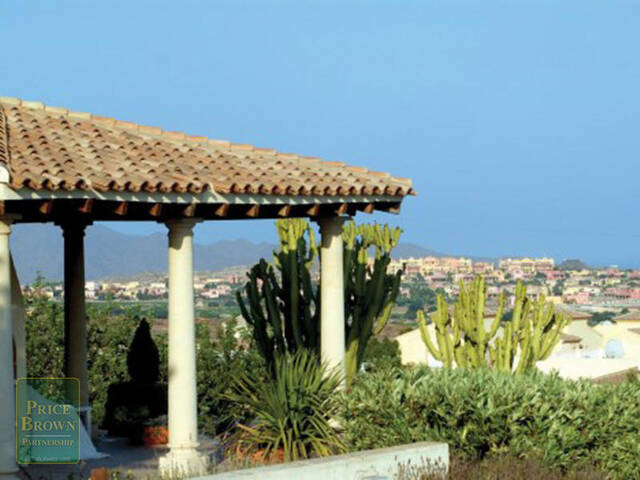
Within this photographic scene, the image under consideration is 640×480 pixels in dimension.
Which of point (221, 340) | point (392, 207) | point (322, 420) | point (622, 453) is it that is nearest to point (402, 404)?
point (322, 420)

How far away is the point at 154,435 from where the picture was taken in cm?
2112

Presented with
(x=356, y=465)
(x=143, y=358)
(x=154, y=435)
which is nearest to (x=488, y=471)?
(x=356, y=465)

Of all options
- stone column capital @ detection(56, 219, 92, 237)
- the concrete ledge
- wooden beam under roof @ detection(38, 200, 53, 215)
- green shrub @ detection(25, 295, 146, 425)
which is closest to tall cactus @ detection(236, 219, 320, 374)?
stone column capital @ detection(56, 219, 92, 237)

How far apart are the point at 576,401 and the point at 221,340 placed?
1369 centimetres

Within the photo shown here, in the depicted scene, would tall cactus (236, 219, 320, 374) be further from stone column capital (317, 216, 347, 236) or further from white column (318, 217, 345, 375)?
stone column capital (317, 216, 347, 236)

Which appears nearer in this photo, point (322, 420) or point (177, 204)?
point (177, 204)

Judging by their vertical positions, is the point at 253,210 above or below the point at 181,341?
above

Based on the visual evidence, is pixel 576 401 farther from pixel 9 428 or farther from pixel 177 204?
pixel 9 428

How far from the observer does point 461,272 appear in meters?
191

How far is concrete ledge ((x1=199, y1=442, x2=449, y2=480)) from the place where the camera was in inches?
466

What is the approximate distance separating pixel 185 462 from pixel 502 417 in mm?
4278

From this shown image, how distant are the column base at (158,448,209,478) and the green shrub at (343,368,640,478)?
2.08m

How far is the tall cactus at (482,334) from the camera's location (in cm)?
2068

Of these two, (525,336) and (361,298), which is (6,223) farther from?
(525,336)
